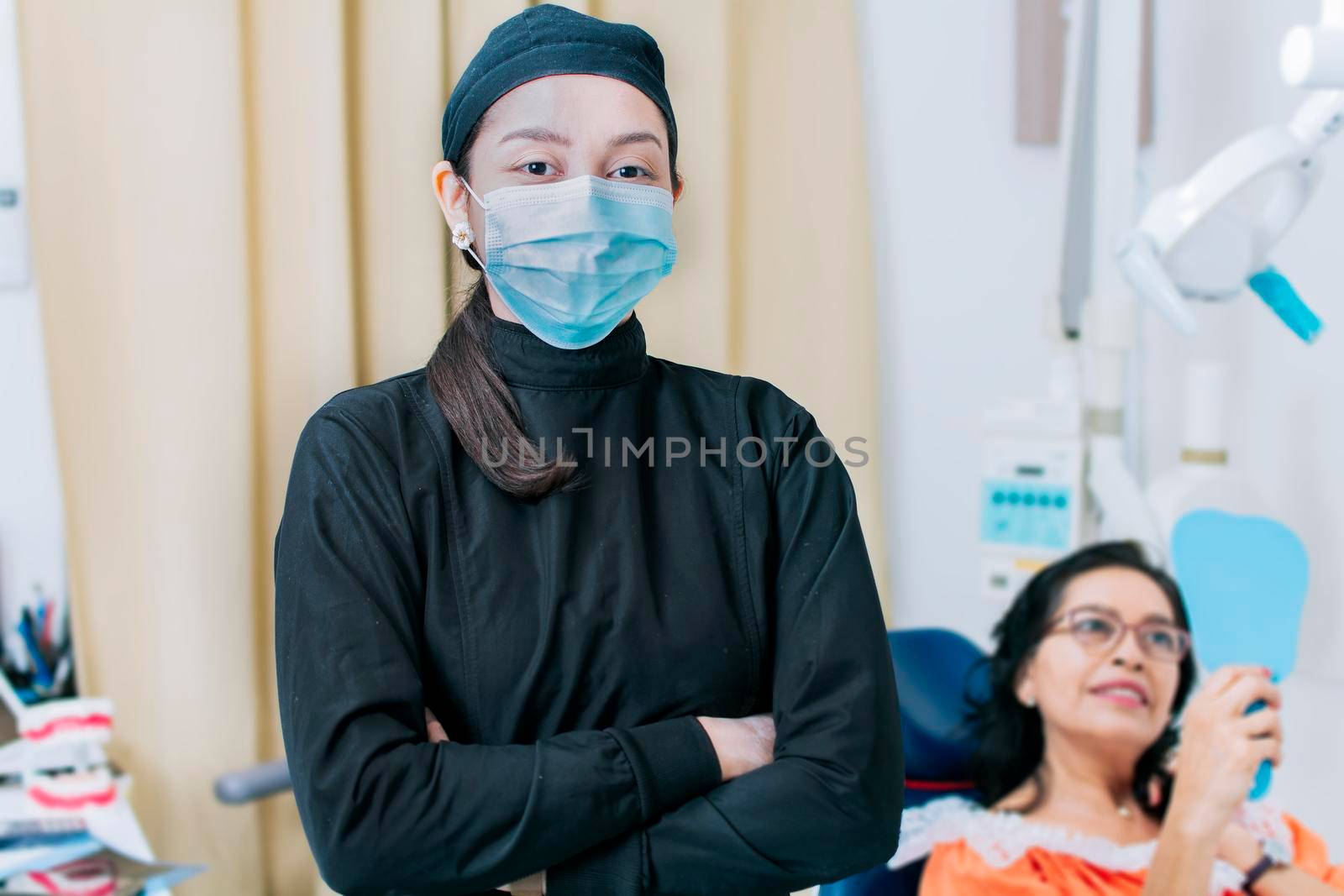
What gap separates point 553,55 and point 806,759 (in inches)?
22.5

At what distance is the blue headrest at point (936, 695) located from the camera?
1.46 meters

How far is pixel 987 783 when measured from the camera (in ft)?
4.74

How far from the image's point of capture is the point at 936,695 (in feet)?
4.99

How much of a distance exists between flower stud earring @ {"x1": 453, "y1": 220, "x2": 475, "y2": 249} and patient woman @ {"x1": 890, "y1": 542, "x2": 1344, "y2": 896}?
35.7 inches

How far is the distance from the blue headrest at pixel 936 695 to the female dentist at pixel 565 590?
22.6 inches

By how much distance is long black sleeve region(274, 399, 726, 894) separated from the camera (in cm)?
79

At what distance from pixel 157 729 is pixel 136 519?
0.31m

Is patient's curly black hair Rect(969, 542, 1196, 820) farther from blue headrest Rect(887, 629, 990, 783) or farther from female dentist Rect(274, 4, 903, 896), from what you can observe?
female dentist Rect(274, 4, 903, 896)

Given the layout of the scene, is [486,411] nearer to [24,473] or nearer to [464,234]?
[464,234]

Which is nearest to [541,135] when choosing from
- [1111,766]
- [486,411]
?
[486,411]

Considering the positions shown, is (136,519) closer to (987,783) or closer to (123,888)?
(123,888)

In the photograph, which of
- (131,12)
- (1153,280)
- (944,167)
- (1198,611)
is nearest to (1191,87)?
(944,167)

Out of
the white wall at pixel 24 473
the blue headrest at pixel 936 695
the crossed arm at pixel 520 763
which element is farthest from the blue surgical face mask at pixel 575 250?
the white wall at pixel 24 473

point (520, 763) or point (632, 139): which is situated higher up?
point (632, 139)
